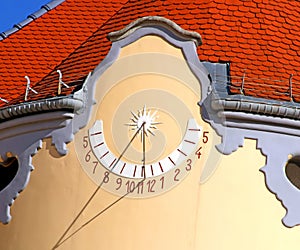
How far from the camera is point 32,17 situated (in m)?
20.0

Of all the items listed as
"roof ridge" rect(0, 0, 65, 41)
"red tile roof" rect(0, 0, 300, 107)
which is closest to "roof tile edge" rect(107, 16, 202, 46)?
"red tile roof" rect(0, 0, 300, 107)

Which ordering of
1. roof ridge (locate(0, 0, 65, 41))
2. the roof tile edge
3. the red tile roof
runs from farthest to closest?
1. roof ridge (locate(0, 0, 65, 41))
2. the red tile roof
3. the roof tile edge

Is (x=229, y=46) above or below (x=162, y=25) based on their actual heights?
above

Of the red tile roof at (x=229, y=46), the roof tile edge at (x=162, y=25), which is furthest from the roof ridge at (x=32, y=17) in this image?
the roof tile edge at (x=162, y=25)

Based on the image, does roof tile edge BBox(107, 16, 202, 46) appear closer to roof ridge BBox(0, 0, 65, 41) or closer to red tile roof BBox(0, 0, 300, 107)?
red tile roof BBox(0, 0, 300, 107)

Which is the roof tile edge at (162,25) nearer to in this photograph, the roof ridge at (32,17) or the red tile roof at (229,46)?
the red tile roof at (229,46)

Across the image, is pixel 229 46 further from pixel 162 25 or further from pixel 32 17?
pixel 32 17

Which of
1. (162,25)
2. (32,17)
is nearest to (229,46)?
(162,25)

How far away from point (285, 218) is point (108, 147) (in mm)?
2228

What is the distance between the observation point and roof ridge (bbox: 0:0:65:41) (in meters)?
19.7

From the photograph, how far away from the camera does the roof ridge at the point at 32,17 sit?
19.7 m

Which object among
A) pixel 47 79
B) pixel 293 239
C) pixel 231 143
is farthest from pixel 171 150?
pixel 47 79

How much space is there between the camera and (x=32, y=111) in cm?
1502

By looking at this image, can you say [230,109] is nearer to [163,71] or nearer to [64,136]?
[163,71]
